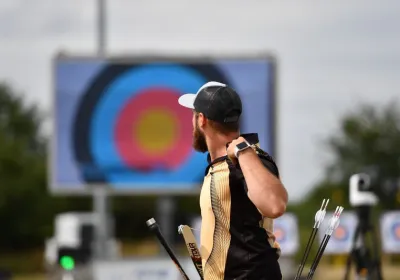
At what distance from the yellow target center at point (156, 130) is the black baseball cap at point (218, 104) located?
18.7 metres

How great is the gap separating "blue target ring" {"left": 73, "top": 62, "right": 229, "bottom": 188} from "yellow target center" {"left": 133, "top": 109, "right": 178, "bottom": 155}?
41 cm

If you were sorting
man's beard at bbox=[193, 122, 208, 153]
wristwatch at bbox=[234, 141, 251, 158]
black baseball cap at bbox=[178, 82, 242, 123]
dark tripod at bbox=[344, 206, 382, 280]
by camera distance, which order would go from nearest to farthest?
wristwatch at bbox=[234, 141, 251, 158] → black baseball cap at bbox=[178, 82, 242, 123] → man's beard at bbox=[193, 122, 208, 153] → dark tripod at bbox=[344, 206, 382, 280]

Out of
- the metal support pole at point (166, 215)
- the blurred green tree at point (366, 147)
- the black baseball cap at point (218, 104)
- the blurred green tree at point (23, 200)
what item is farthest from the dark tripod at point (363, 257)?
the blurred green tree at point (366, 147)

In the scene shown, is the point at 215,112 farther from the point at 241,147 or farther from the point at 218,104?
the point at 241,147

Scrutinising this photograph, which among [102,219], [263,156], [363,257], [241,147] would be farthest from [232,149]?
[102,219]

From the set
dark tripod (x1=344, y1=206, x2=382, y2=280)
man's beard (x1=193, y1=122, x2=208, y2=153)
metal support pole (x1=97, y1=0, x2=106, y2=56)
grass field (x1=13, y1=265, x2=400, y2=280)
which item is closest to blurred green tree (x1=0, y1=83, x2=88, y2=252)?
grass field (x1=13, y1=265, x2=400, y2=280)

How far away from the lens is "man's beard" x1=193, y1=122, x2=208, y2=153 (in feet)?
18.6

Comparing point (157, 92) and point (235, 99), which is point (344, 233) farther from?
point (235, 99)

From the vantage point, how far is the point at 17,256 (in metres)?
53.8

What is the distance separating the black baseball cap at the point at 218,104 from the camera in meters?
5.57

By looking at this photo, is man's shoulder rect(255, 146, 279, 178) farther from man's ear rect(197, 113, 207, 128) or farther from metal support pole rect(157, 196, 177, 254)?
metal support pole rect(157, 196, 177, 254)

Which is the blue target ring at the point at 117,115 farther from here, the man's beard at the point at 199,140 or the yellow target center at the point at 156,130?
the man's beard at the point at 199,140

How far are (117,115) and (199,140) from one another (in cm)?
1867

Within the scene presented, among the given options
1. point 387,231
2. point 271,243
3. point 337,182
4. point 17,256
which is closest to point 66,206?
point 17,256
